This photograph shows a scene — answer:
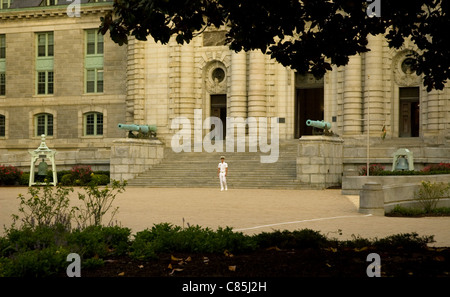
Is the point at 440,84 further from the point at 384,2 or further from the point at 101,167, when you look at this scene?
the point at 101,167

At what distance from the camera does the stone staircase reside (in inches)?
1385

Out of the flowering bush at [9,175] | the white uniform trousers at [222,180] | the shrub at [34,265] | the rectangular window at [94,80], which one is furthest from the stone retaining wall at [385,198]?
the rectangular window at [94,80]

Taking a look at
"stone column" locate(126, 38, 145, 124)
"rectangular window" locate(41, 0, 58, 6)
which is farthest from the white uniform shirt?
"rectangular window" locate(41, 0, 58, 6)

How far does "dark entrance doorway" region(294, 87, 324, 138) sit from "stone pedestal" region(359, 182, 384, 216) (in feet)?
89.8

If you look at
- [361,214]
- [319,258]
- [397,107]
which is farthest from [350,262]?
[397,107]

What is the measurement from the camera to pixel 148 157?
133 ft

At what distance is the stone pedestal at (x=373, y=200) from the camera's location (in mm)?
20344

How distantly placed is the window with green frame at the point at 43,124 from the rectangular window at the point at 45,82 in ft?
6.58

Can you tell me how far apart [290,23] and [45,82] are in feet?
163

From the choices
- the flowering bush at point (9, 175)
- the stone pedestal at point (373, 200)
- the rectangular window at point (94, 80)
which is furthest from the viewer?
the rectangular window at point (94, 80)

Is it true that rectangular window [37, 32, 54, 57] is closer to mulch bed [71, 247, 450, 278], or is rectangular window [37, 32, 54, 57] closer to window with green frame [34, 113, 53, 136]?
window with green frame [34, 113, 53, 136]

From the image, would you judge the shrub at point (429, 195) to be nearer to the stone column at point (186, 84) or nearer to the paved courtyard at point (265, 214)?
the paved courtyard at point (265, 214)

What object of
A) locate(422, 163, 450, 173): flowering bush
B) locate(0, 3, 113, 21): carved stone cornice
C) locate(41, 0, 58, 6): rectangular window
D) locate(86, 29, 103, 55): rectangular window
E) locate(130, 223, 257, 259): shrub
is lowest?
locate(130, 223, 257, 259): shrub
